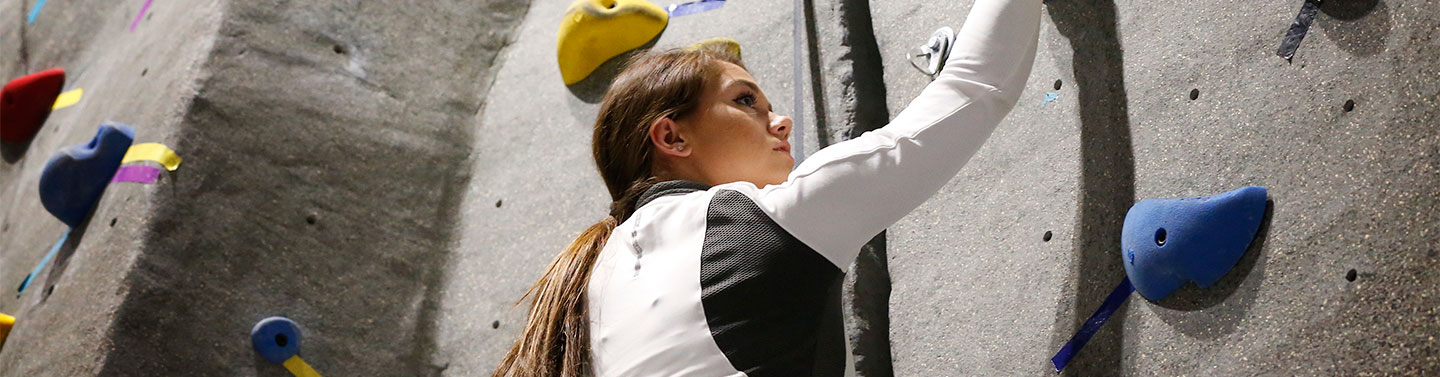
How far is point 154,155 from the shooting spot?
2004 mm

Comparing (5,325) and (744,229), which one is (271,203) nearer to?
(5,325)

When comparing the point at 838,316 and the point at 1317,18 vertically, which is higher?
the point at 1317,18

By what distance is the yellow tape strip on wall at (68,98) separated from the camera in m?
2.68

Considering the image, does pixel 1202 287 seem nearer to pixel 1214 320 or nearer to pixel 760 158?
pixel 1214 320

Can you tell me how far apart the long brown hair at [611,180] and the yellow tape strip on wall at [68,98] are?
1.72m

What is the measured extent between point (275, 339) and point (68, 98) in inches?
45.1

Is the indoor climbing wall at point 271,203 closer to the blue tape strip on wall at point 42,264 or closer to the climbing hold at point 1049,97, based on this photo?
the blue tape strip on wall at point 42,264

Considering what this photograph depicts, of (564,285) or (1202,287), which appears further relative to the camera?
(564,285)

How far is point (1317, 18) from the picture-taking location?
121cm

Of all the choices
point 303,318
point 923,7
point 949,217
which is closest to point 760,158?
point 949,217

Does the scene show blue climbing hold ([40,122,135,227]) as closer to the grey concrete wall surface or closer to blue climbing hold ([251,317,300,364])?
the grey concrete wall surface

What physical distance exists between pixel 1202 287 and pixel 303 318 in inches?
54.9

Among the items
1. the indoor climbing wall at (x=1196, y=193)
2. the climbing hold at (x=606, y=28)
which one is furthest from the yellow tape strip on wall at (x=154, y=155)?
the indoor climbing wall at (x=1196, y=193)

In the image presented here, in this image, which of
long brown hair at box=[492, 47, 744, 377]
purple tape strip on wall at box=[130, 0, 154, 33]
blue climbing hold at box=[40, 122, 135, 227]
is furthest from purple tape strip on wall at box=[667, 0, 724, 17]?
purple tape strip on wall at box=[130, 0, 154, 33]
